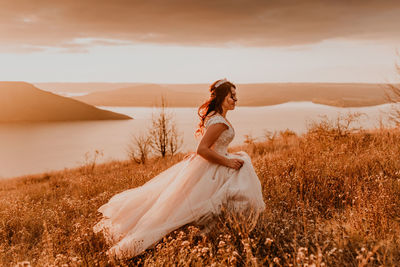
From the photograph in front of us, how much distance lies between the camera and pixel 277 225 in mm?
4238

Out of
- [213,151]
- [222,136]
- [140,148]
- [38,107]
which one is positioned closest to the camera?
[213,151]

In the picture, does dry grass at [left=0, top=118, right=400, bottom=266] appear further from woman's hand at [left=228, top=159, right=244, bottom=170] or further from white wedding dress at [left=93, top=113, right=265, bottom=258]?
woman's hand at [left=228, top=159, right=244, bottom=170]

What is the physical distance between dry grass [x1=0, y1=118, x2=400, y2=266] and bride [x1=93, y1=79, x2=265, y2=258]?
0.62 ft

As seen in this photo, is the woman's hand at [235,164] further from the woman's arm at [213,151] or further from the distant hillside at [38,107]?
the distant hillside at [38,107]

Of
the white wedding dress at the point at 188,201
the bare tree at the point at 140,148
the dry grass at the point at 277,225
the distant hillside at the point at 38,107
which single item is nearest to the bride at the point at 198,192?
the white wedding dress at the point at 188,201

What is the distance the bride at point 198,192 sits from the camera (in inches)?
164

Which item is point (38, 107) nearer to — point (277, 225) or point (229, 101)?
point (229, 101)

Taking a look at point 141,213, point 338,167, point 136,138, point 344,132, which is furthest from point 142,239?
point 136,138

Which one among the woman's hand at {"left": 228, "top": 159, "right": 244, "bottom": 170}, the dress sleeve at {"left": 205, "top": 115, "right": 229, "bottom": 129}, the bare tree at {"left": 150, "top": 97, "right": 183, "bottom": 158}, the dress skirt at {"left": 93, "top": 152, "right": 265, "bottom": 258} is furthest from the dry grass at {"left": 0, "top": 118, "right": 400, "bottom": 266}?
the bare tree at {"left": 150, "top": 97, "right": 183, "bottom": 158}

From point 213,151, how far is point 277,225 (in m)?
1.35

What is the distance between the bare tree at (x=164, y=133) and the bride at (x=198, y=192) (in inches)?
365

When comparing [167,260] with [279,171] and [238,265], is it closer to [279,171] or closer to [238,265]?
[238,265]

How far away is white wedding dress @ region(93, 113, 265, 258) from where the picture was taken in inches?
162

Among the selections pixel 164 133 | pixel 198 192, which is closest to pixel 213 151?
pixel 198 192
